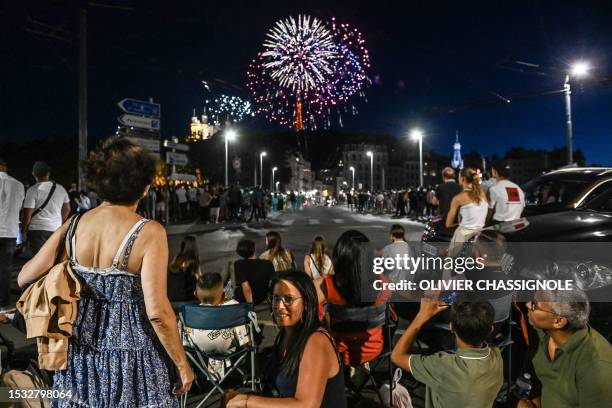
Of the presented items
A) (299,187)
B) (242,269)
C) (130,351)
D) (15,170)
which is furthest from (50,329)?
(299,187)

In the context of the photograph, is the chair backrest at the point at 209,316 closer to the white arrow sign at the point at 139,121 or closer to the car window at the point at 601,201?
the car window at the point at 601,201

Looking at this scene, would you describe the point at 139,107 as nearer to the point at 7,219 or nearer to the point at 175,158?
the point at 175,158

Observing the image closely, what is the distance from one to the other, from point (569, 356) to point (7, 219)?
6.66 meters

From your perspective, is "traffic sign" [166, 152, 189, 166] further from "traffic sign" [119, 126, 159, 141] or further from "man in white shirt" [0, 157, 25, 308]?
"man in white shirt" [0, 157, 25, 308]

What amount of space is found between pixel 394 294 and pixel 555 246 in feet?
6.92

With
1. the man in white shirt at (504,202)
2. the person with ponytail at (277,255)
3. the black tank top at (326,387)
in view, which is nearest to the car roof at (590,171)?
the man in white shirt at (504,202)

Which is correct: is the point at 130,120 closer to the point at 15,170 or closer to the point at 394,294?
the point at 394,294

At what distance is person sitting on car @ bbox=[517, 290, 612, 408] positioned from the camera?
256cm

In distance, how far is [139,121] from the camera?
40.9 ft

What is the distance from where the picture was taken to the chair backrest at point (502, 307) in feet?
13.2

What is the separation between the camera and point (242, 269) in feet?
19.4

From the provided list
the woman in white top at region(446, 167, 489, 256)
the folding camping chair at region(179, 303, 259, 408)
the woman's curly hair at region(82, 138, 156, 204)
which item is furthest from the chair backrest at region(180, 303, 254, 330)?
the woman in white top at region(446, 167, 489, 256)

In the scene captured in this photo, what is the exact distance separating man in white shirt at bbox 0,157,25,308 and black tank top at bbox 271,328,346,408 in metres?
5.42

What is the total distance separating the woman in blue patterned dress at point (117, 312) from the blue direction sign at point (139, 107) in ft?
34.7
